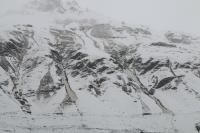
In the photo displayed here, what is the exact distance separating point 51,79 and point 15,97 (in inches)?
555

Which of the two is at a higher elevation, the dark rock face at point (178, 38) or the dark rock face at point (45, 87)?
the dark rock face at point (178, 38)

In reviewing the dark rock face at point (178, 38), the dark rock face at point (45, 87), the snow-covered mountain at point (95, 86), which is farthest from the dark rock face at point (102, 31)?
the dark rock face at point (45, 87)

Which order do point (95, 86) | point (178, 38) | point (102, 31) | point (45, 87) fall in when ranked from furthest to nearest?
1. point (102, 31)
2. point (178, 38)
3. point (95, 86)
4. point (45, 87)

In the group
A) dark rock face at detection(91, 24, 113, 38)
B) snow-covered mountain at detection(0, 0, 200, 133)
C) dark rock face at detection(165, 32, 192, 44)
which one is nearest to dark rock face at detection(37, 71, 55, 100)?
snow-covered mountain at detection(0, 0, 200, 133)

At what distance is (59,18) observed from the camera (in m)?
193

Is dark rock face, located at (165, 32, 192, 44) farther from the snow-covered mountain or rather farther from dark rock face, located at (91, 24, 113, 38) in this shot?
dark rock face, located at (91, 24, 113, 38)

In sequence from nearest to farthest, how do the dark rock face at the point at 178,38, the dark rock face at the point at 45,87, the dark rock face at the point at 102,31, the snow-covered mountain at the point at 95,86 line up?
the snow-covered mountain at the point at 95,86, the dark rock face at the point at 45,87, the dark rock face at the point at 178,38, the dark rock face at the point at 102,31

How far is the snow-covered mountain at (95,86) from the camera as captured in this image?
193 ft

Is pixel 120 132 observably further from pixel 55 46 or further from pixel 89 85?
pixel 55 46

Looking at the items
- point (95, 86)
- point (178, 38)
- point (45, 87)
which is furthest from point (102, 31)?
point (45, 87)

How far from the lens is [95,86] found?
80.4 meters

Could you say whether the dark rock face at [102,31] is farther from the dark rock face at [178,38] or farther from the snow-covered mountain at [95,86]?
the dark rock face at [178,38]

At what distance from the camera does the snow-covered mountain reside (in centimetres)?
5878

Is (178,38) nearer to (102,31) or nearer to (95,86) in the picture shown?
(102,31)
